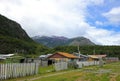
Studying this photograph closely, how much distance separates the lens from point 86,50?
173 meters

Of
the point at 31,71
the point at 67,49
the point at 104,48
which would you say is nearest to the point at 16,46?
the point at 67,49

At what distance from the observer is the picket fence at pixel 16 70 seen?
25422 mm

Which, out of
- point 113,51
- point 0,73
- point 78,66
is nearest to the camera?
point 0,73

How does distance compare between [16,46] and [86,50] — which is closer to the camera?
[86,50]

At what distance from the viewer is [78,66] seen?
58625 millimetres

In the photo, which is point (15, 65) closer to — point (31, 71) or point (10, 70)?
point (10, 70)

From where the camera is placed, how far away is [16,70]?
91.6 ft

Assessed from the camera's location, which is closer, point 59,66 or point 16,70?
point 16,70

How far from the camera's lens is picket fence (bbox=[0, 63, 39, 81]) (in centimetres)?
2542

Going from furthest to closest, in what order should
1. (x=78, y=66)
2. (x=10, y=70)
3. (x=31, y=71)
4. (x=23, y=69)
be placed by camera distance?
(x=78, y=66)
(x=31, y=71)
(x=23, y=69)
(x=10, y=70)

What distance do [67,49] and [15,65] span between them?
13794 cm

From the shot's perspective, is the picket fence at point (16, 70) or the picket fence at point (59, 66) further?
the picket fence at point (59, 66)

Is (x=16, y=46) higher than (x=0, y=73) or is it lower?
higher

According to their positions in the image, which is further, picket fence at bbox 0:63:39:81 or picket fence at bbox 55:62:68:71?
picket fence at bbox 55:62:68:71
